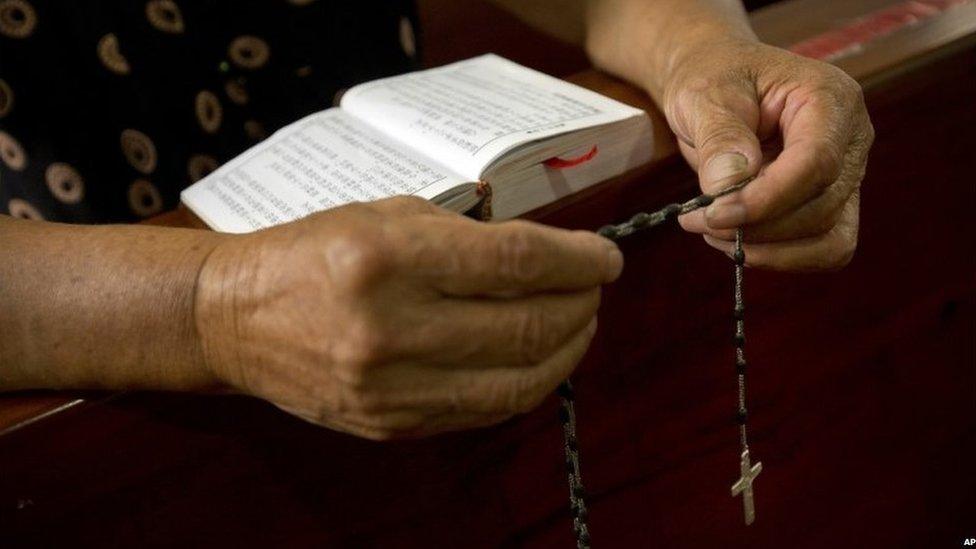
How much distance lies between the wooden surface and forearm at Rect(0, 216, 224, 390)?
0.04 m

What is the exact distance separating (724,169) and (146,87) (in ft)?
2.60

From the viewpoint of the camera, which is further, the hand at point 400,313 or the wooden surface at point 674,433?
the wooden surface at point 674,433

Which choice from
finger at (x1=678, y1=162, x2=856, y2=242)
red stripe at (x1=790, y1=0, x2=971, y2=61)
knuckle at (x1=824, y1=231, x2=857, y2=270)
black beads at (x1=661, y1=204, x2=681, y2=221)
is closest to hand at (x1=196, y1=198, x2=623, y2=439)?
black beads at (x1=661, y1=204, x2=681, y2=221)

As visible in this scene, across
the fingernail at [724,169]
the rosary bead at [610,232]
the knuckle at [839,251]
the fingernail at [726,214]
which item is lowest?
the knuckle at [839,251]

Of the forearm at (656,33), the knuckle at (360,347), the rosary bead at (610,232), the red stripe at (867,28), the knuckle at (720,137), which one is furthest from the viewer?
the red stripe at (867,28)

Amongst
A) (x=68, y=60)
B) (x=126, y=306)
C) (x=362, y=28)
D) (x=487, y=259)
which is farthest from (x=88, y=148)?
(x=487, y=259)

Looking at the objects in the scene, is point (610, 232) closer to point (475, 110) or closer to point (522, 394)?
point (522, 394)

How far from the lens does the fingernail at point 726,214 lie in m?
0.82

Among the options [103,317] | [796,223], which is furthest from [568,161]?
[103,317]

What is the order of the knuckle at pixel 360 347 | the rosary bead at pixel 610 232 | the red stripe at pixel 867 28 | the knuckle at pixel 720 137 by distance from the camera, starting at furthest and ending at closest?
1. the red stripe at pixel 867 28
2. the knuckle at pixel 720 137
3. the rosary bead at pixel 610 232
4. the knuckle at pixel 360 347

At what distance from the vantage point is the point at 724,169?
2.68ft

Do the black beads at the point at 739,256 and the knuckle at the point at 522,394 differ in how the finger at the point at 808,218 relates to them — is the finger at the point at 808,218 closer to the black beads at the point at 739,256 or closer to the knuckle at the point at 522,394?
the black beads at the point at 739,256

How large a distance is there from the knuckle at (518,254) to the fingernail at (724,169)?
0.27 m

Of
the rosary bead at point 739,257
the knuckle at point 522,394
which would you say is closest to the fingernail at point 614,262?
the knuckle at point 522,394
